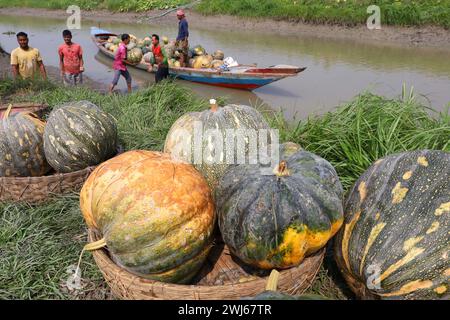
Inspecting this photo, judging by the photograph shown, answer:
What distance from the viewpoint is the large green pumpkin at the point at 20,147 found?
359 centimetres

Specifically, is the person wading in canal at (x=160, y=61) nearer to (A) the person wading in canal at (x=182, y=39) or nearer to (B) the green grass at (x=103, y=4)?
(A) the person wading in canal at (x=182, y=39)

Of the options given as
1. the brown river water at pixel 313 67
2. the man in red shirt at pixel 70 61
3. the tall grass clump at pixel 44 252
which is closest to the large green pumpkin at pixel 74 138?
the tall grass clump at pixel 44 252

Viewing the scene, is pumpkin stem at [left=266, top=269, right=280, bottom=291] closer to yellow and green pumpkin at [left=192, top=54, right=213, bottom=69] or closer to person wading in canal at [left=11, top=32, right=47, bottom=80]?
person wading in canal at [left=11, top=32, right=47, bottom=80]

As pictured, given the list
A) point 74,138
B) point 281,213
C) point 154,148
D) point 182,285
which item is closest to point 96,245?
point 182,285

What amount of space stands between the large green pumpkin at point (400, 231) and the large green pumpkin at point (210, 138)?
83 centimetres

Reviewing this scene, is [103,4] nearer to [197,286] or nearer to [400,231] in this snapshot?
[197,286]

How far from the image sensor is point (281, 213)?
2061 millimetres

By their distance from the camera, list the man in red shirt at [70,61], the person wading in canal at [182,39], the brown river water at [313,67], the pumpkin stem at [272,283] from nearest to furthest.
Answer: the pumpkin stem at [272,283]
the man in red shirt at [70,61]
the brown river water at [313,67]
the person wading in canal at [182,39]

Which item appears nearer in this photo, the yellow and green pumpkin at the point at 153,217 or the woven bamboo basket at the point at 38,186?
the yellow and green pumpkin at the point at 153,217

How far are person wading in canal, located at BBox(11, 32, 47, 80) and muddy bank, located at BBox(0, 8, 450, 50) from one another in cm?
1151

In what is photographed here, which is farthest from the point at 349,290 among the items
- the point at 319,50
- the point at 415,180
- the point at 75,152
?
the point at 319,50

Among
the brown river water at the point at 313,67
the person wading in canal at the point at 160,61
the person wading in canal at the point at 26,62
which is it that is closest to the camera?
the person wading in canal at the point at 26,62

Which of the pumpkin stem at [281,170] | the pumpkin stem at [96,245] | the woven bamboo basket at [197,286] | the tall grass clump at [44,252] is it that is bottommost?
the tall grass clump at [44,252]
